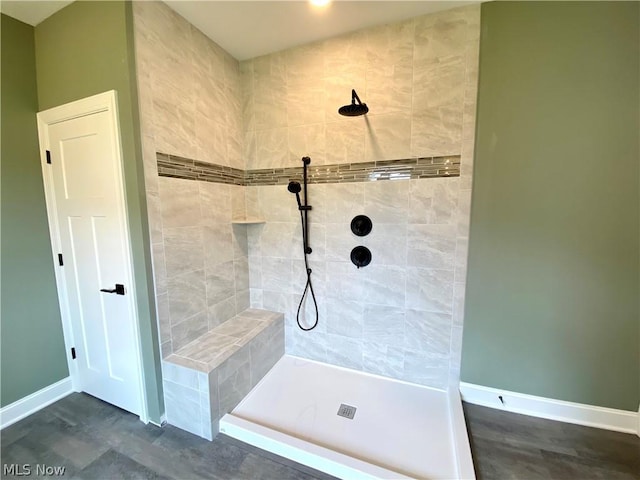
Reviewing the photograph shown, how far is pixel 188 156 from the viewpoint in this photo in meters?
2.00

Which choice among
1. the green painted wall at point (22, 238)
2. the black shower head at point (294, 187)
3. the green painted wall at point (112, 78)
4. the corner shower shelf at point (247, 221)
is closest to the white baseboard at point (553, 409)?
the black shower head at point (294, 187)

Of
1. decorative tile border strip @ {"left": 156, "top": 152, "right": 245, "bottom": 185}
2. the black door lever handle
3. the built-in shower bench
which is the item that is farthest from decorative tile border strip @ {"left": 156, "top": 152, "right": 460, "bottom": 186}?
Result: the built-in shower bench

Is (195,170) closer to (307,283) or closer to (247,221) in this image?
(247,221)

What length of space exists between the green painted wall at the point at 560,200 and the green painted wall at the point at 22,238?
129 inches

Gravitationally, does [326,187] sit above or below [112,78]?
below

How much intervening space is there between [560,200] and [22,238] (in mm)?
3803

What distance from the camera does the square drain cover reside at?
1.91 m

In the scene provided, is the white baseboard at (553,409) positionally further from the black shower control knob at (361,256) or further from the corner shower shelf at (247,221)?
the corner shower shelf at (247,221)

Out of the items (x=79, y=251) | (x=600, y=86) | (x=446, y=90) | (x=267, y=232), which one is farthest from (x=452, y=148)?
(x=79, y=251)

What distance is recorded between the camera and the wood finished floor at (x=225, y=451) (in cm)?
152

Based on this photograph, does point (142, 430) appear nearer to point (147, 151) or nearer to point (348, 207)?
point (147, 151)

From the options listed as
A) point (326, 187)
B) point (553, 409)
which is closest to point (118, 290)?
point (326, 187)

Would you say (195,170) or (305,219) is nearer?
(195,170)

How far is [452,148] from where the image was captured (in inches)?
76.1
